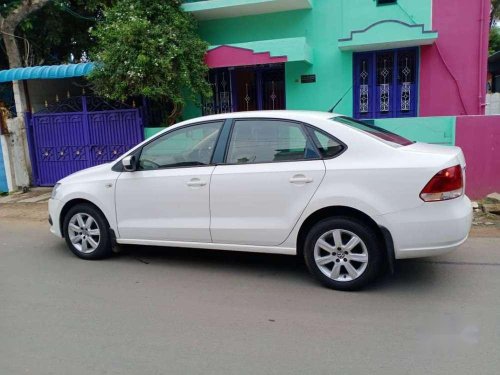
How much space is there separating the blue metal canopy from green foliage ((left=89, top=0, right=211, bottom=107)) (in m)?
0.41

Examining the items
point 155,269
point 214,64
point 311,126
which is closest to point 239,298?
point 155,269

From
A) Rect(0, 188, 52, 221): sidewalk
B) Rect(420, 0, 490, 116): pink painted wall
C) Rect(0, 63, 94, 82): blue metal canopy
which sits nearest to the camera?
Rect(0, 188, 52, 221): sidewalk

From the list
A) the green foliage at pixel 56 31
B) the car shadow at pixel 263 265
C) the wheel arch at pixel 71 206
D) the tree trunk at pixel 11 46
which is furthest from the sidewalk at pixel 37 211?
the green foliage at pixel 56 31

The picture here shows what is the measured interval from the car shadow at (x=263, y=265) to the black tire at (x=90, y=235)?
0.28 metres

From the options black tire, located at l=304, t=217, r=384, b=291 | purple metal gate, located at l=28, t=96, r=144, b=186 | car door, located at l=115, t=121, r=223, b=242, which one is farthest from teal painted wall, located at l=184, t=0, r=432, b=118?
black tire, located at l=304, t=217, r=384, b=291

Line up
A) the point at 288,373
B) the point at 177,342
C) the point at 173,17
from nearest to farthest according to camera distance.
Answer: the point at 288,373, the point at 177,342, the point at 173,17

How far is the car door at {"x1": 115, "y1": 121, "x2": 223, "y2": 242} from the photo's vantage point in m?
4.87

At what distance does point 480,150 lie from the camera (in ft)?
25.1

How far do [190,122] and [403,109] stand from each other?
21.3 feet

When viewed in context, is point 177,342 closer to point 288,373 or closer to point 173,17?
point 288,373

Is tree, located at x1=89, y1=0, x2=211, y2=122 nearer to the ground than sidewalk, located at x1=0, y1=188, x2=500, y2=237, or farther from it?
farther from it

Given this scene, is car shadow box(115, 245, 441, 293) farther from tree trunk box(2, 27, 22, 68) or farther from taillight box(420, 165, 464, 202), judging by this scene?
tree trunk box(2, 27, 22, 68)

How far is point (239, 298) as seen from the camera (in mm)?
4344

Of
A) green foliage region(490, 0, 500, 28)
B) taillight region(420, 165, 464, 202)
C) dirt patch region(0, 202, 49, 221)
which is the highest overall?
green foliage region(490, 0, 500, 28)
